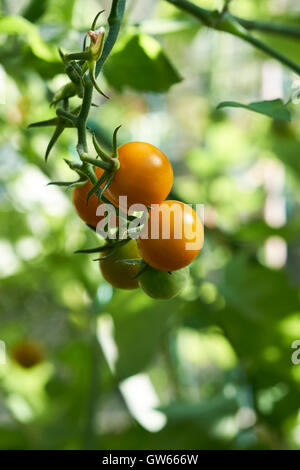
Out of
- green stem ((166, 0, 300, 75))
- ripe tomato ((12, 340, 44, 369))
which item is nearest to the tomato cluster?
green stem ((166, 0, 300, 75))

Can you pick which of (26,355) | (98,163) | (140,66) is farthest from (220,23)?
(26,355)

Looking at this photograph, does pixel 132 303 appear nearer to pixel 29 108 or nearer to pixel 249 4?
pixel 29 108

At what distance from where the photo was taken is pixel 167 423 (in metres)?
0.43

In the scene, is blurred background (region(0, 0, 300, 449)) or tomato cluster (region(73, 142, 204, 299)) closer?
tomato cluster (region(73, 142, 204, 299))

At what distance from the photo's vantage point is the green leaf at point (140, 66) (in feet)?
0.98

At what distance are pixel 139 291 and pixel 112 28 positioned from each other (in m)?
0.25

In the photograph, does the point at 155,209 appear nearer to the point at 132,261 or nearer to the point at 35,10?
the point at 132,261

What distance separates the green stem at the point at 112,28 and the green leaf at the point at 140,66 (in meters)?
0.09

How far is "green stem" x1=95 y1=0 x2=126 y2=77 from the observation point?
0.59 feet

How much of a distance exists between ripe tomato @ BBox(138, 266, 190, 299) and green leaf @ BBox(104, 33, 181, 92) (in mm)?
143

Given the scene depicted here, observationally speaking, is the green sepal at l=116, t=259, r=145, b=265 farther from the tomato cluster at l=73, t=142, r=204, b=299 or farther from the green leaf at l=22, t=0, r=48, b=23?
the green leaf at l=22, t=0, r=48, b=23

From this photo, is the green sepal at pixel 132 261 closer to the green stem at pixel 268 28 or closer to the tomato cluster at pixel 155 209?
the tomato cluster at pixel 155 209

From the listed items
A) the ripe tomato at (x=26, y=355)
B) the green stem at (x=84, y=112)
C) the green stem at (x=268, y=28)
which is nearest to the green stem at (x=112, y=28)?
the green stem at (x=84, y=112)

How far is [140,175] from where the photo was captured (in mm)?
185
